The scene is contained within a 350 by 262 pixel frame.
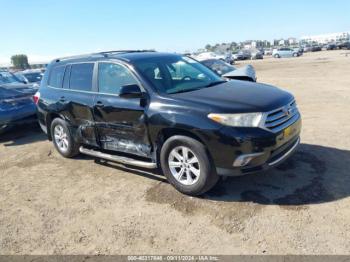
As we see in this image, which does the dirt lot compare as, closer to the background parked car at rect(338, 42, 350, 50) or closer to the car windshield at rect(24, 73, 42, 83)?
the car windshield at rect(24, 73, 42, 83)

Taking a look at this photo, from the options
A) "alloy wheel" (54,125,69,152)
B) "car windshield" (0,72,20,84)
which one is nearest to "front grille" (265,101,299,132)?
"alloy wheel" (54,125,69,152)

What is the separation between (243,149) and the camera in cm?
411

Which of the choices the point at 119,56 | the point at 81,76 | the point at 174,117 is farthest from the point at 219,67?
the point at 174,117

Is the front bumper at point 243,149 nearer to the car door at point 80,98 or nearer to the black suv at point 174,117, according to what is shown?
the black suv at point 174,117

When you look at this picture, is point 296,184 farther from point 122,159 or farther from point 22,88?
point 22,88

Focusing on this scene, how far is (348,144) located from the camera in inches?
241

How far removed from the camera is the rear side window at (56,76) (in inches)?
257

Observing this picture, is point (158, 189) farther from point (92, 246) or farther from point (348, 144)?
point (348, 144)

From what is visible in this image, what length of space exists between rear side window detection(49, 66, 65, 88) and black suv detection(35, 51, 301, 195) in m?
0.06

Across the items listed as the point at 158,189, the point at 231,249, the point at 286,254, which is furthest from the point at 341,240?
the point at 158,189

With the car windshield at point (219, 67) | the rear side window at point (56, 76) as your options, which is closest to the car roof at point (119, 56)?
the rear side window at point (56, 76)

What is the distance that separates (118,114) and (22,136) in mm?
5110

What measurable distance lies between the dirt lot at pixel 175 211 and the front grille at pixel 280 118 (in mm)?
855

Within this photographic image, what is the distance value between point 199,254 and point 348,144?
157 inches
